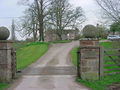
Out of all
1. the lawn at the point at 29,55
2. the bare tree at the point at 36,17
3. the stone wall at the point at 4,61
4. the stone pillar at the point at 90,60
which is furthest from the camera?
the bare tree at the point at 36,17

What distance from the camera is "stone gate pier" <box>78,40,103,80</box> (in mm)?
10578

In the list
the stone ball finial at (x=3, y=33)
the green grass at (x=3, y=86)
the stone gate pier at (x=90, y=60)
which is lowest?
the green grass at (x=3, y=86)

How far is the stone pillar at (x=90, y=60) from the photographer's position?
34.7ft

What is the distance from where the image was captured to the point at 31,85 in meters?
9.70

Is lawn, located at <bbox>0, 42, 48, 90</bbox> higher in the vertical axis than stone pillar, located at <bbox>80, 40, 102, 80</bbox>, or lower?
lower

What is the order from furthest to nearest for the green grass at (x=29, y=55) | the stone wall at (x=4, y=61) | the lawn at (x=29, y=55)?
the green grass at (x=29, y=55) < the lawn at (x=29, y=55) < the stone wall at (x=4, y=61)

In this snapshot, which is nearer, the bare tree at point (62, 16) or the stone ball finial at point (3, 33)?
the stone ball finial at point (3, 33)

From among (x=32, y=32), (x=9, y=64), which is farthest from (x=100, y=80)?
(x=32, y=32)

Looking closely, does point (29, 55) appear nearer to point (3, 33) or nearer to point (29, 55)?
point (29, 55)

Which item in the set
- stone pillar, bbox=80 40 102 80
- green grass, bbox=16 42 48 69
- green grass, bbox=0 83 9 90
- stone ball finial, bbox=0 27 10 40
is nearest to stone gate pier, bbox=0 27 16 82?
stone ball finial, bbox=0 27 10 40

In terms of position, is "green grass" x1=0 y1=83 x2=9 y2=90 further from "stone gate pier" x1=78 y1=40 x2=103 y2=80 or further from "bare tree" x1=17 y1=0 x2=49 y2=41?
"bare tree" x1=17 y1=0 x2=49 y2=41

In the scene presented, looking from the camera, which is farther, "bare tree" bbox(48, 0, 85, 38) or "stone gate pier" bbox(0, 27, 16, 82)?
"bare tree" bbox(48, 0, 85, 38)

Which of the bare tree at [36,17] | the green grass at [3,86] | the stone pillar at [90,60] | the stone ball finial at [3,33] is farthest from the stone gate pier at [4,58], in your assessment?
the bare tree at [36,17]

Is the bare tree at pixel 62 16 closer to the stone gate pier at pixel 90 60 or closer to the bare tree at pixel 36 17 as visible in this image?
the bare tree at pixel 36 17
